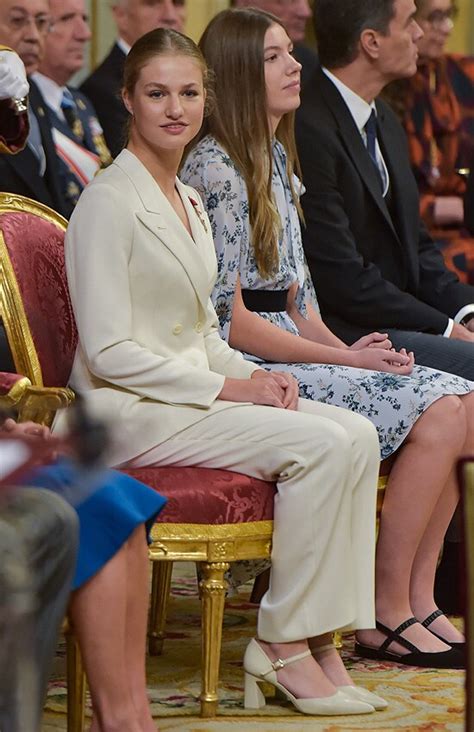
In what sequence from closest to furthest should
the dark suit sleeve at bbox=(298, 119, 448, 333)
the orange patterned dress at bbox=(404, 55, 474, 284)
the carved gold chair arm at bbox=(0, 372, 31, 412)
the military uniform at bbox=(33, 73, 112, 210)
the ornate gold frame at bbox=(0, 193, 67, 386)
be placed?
the carved gold chair arm at bbox=(0, 372, 31, 412)
the ornate gold frame at bbox=(0, 193, 67, 386)
the dark suit sleeve at bbox=(298, 119, 448, 333)
the military uniform at bbox=(33, 73, 112, 210)
the orange patterned dress at bbox=(404, 55, 474, 284)

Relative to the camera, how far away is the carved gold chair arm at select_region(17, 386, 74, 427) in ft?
9.12

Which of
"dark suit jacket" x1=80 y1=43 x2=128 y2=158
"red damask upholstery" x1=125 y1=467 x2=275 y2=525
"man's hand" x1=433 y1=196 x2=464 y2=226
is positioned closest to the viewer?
"red damask upholstery" x1=125 y1=467 x2=275 y2=525

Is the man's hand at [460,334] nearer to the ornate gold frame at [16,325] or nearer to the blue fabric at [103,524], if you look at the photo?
the ornate gold frame at [16,325]

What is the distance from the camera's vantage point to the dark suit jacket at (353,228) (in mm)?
4129

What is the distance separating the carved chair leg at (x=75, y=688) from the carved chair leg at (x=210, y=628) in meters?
0.30

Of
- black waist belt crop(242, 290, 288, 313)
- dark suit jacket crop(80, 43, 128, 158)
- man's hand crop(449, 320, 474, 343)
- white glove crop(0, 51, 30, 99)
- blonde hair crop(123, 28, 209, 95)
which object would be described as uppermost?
blonde hair crop(123, 28, 209, 95)

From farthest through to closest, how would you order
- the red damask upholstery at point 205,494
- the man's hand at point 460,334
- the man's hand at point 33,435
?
1. the man's hand at point 460,334
2. the red damask upholstery at point 205,494
3. the man's hand at point 33,435

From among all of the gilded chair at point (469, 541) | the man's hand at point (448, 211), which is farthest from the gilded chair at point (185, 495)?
the man's hand at point (448, 211)

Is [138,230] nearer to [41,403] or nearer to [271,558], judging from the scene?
[41,403]

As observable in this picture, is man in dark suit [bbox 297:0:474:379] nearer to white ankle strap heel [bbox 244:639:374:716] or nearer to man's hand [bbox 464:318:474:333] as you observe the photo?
man's hand [bbox 464:318:474:333]

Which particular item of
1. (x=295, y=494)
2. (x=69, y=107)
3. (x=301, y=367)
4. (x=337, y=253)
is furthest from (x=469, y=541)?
(x=69, y=107)

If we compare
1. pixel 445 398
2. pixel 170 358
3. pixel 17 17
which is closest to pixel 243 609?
pixel 445 398

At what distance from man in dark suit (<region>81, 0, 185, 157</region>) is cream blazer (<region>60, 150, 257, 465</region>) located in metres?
1.63

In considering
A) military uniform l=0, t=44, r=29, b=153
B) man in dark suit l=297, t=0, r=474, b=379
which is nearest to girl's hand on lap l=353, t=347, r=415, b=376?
man in dark suit l=297, t=0, r=474, b=379
